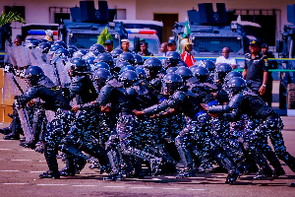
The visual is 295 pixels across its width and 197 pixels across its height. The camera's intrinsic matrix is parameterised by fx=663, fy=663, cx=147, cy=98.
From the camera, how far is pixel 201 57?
17672mm

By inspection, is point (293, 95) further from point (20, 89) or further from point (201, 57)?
point (20, 89)

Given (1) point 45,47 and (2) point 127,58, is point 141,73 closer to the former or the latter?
(2) point 127,58

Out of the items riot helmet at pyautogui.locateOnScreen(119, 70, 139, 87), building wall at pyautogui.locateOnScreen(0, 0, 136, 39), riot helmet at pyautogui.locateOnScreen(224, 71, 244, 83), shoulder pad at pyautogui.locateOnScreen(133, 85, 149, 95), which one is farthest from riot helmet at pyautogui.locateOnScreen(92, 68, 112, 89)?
building wall at pyautogui.locateOnScreen(0, 0, 136, 39)

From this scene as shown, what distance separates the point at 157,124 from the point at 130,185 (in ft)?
3.99

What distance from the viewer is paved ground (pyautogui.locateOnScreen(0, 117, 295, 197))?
328 inches

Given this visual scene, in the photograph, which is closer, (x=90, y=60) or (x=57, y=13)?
(x=90, y=60)

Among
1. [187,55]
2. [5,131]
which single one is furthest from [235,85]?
[5,131]

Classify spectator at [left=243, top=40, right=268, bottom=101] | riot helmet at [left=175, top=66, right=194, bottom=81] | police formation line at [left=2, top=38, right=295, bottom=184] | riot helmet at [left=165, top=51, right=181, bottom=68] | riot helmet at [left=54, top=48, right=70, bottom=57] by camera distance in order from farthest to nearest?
spectator at [left=243, top=40, right=268, bottom=101] → riot helmet at [left=54, top=48, right=70, bottom=57] → riot helmet at [left=165, top=51, right=181, bottom=68] → riot helmet at [left=175, top=66, right=194, bottom=81] → police formation line at [left=2, top=38, right=295, bottom=184]

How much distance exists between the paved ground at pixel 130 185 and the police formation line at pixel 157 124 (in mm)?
179

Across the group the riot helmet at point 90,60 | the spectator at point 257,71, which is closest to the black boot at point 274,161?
the riot helmet at point 90,60

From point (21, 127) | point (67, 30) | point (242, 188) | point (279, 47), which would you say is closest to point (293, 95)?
point (279, 47)

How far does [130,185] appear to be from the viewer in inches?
350

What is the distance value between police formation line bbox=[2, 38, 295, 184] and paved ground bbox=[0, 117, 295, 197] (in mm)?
179

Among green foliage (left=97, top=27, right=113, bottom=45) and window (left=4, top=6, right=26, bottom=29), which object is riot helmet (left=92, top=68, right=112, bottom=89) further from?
window (left=4, top=6, right=26, bottom=29)
